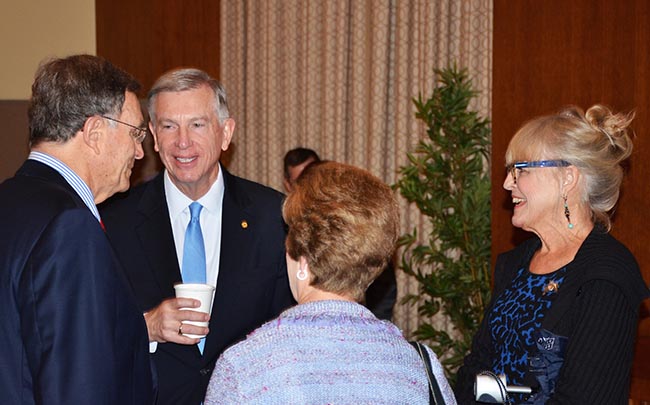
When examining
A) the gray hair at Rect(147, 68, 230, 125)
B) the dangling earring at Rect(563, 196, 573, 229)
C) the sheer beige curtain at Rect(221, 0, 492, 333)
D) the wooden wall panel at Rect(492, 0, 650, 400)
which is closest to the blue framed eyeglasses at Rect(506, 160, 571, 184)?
the dangling earring at Rect(563, 196, 573, 229)

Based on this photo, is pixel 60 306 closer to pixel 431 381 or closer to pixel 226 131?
pixel 431 381

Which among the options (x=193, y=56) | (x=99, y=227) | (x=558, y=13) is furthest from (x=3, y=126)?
(x=99, y=227)

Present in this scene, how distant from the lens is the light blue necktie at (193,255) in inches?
114

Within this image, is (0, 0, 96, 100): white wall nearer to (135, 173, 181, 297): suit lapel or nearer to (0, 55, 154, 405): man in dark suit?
(135, 173, 181, 297): suit lapel

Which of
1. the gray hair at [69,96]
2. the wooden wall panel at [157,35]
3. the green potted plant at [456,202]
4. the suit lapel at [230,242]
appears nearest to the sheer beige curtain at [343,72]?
the wooden wall panel at [157,35]

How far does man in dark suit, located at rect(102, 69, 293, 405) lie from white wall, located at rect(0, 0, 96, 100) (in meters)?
4.42

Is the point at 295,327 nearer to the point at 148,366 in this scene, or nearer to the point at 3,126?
the point at 148,366

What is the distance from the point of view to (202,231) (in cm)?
301

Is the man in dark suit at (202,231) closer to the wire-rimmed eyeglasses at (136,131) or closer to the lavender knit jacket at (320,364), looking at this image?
the wire-rimmed eyeglasses at (136,131)

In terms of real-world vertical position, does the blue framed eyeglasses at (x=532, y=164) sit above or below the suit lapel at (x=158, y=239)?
above

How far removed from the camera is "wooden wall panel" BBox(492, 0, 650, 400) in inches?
140

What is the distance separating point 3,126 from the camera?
610 centimetres

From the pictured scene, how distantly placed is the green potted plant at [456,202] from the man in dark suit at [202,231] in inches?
82.5

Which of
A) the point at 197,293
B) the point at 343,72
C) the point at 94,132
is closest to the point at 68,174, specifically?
the point at 94,132
